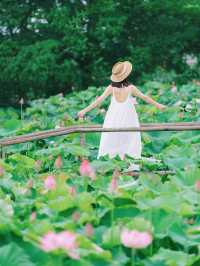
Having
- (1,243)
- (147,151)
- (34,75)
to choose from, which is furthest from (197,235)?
(34,75)

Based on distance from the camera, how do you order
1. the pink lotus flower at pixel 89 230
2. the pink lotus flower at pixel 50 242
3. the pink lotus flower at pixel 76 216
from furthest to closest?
the pink lotus flower at pixel 76 216 < the pink lotus flower at pixel 89 230 < the pink lotus flower at pixel 50 242

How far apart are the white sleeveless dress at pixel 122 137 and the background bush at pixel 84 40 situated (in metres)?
9.48

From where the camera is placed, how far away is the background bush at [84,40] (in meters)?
18.1

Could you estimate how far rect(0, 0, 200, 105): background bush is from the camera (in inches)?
714

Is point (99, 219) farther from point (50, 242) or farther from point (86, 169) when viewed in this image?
point (50, 242)

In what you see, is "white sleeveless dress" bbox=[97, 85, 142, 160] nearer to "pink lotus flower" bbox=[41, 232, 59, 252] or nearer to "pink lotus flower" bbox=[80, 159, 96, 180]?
"pink lotus flower" bbox=[80, 159, 96, 180]

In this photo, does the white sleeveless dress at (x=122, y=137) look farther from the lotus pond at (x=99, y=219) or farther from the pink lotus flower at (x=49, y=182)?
the pink lotus flower at (x=49, y=182)

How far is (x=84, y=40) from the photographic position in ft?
59.9

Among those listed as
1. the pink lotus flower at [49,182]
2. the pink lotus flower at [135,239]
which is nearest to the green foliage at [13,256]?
the pink lotus flower at [135,239]

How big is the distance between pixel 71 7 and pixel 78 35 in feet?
2.31

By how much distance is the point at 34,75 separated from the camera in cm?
1814

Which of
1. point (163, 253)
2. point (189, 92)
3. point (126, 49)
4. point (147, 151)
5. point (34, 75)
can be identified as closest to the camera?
point (163, 253)

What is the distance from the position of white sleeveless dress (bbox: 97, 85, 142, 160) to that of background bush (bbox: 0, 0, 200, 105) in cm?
948

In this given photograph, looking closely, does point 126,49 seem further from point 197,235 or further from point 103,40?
point 197,235
